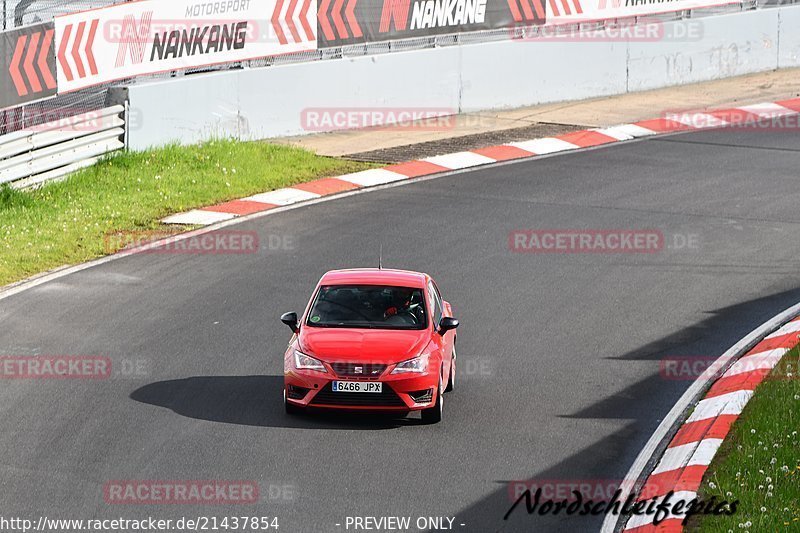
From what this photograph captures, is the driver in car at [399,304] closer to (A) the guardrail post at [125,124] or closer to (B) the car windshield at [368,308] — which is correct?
(B) the car windshield at [368,308]

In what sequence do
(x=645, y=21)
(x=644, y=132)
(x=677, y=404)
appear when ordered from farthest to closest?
(x=645, y=21) < (x=644, y=132) < (x=677, y=404)

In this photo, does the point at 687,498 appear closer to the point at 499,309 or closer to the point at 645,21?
the point at 499,309

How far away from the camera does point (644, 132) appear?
2617cm

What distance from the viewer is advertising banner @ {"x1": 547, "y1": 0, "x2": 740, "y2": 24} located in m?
29.2

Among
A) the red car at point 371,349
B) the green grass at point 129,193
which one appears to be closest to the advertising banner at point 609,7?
the green grass at point 129,193

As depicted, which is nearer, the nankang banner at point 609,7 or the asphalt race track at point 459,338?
the asphalt race track at point 459,338

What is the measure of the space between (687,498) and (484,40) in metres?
18.9

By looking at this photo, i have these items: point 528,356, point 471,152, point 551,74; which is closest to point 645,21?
point 551,74

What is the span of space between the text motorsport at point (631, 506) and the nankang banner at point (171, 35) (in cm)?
1317

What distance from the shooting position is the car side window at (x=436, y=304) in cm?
1344

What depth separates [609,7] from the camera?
30.3m

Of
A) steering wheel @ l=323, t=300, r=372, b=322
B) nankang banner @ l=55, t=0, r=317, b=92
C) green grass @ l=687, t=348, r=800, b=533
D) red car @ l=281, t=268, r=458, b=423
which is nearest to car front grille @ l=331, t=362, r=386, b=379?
red car @ l=281, t=268, r=458, b=423

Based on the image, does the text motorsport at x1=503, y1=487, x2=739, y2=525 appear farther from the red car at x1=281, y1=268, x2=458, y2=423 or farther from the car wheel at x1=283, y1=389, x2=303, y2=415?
the car wheel at x1=283, y1=389, x2=303, y2=415

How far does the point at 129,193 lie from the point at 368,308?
8598mm
